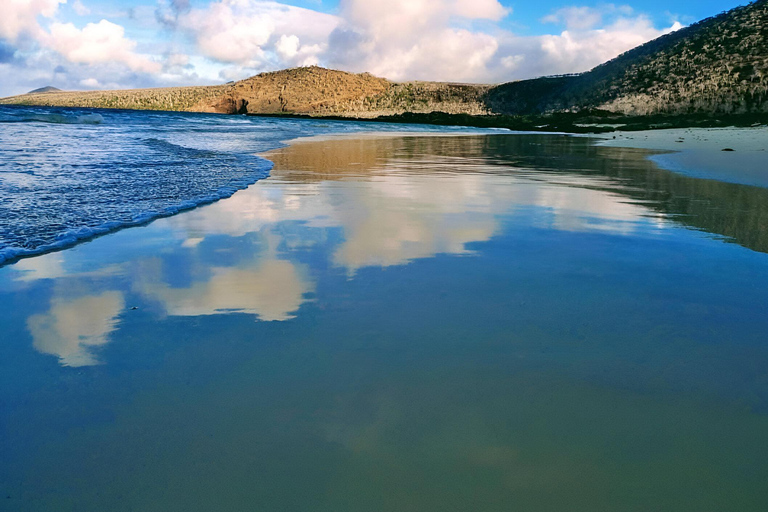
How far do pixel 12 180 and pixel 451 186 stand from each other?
5.89m

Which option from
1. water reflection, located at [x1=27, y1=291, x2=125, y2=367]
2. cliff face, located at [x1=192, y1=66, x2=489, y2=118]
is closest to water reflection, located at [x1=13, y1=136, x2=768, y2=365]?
water reflection, located at [x1=27, y1=291, x2=125, y2=367]

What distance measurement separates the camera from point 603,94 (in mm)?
60500

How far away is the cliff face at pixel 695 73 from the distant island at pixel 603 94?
0.12 metres

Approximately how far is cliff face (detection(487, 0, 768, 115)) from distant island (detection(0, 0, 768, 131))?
0.39 feet

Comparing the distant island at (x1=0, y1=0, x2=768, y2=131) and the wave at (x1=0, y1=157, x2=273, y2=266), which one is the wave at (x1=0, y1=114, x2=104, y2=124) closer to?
the wave at (x1=0, y1=157, x2=273, y2=266)

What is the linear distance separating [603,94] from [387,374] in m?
66.5

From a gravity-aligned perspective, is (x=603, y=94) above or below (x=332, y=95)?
below

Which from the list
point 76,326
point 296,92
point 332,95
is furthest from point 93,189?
point 296,92

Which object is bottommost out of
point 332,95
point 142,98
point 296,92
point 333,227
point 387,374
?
point 387,374

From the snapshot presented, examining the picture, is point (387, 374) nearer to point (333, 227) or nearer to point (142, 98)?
point (333, 227)

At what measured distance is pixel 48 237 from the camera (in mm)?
4121

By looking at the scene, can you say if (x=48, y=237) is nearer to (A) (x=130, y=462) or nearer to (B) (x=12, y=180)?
(A) (x=130, y=462)

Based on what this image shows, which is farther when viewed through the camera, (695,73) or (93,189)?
(695,73)

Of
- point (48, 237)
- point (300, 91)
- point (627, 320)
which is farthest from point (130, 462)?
point (300, 91)
